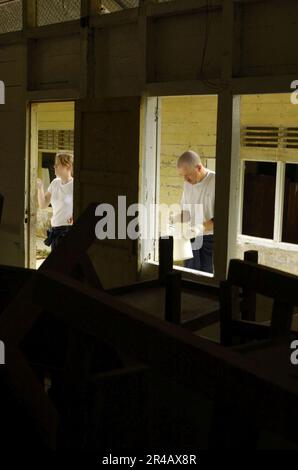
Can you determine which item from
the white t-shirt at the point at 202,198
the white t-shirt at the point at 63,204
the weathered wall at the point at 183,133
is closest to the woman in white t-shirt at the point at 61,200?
the white t-shirt at the point at 63,204

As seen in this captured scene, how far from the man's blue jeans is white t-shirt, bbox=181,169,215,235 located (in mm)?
135

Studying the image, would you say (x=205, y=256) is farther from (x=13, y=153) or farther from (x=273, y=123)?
(x=273, y=123)

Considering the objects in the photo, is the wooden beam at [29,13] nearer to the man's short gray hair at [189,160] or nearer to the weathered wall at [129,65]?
the weathered wall at [129,65]

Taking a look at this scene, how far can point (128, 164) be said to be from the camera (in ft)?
20.6

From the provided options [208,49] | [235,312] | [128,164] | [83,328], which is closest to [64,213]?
[128,164]

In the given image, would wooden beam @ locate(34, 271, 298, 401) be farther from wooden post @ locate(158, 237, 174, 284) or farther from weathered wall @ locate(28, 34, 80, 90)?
weathered wall @ locate(28, 34, 80, 90)

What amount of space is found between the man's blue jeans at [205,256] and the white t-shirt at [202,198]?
0.13 m

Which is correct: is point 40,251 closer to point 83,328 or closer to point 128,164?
point 128,164

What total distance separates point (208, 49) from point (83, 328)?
415 centimetres

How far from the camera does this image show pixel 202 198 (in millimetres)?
6473

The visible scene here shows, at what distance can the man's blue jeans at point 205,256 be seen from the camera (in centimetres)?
659

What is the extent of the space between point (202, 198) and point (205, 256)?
62cm

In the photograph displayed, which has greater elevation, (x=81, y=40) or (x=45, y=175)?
(x=81, y=40)

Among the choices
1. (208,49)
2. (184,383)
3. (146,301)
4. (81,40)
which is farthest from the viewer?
→ (81,40)
